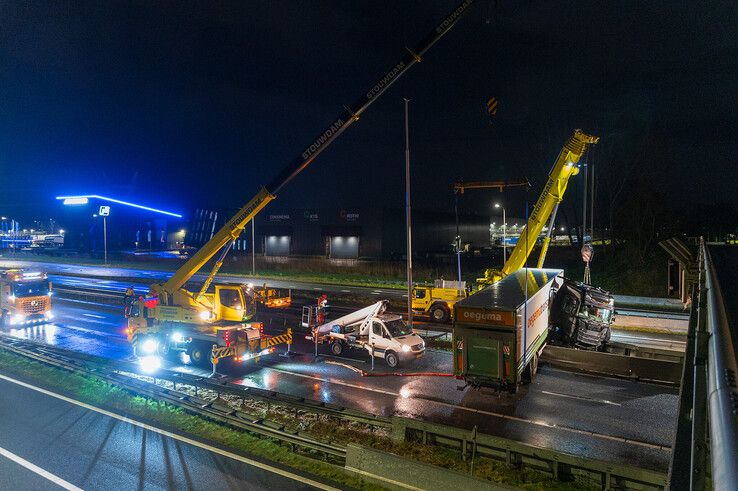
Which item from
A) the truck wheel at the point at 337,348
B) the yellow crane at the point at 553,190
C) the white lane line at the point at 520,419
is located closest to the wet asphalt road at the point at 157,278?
Result: the yellow crane at the point at 553,190

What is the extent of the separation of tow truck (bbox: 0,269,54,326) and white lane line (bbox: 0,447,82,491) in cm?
1850

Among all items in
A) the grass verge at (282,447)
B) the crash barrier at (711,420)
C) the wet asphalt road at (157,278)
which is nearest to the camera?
the crash barrier at (711,420)

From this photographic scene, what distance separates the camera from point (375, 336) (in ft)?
60.8

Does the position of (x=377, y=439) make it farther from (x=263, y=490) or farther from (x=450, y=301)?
(x=450, y=301)

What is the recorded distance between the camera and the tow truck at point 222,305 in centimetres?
1756

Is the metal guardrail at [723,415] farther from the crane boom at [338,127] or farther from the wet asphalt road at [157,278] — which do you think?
the wet asphalt road at [157,278]

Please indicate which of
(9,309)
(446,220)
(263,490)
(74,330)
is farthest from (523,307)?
(446,220)


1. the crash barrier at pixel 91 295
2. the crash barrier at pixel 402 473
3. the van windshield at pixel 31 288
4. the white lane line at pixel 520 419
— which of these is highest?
the van windshield at pixel 31 288

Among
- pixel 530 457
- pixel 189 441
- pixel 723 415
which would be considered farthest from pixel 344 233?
pixel 723 415

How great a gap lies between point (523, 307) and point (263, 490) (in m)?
8.10

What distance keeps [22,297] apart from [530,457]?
91.8 feet

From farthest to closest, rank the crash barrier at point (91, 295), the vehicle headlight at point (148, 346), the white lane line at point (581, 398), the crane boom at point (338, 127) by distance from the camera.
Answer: the crash barrier at point (91, 295), the vehicle headlight at point (148, 346), the crane boom at point (338, 127), the white lane line at point (581, 398)

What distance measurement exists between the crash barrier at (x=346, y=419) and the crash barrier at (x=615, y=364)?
818 centimetres

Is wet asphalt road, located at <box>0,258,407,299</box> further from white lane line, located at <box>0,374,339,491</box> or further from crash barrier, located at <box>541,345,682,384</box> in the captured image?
white lane line, located at <box>0,374,339,491</box>
